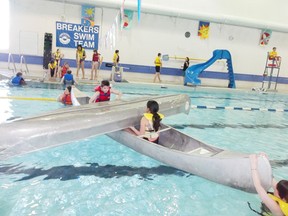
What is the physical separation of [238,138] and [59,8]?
40.8 feet

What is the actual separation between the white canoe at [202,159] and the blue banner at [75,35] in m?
11.5

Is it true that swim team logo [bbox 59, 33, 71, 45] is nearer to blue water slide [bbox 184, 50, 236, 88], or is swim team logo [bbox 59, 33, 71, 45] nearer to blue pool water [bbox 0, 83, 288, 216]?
blue water slide [bbox 184, 50, 236, 88]

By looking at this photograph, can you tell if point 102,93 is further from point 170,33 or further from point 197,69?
point 170,33

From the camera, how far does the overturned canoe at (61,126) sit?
323 centimetres

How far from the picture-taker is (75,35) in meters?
14.9

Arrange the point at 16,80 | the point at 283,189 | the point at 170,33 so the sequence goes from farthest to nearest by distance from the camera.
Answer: the point at 170,33
the point at 16,80
the point at 283,189

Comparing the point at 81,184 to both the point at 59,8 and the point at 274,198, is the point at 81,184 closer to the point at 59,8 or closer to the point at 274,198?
the point at 274,198

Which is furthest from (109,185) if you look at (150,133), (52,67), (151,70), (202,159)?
(151,70)

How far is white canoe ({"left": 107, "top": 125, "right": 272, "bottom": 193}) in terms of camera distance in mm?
3215

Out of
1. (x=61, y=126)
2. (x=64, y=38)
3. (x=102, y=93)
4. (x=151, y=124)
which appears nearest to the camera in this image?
(x=61, y=126)

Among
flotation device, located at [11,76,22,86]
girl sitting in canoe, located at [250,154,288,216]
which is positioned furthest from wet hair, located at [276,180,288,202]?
flotation device, located at [11,76,22,86]

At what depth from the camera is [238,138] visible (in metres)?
6.21

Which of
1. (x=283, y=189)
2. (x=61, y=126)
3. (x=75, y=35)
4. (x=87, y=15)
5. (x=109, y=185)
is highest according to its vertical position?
(x=87, y=15)

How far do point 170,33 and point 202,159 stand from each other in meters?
14.0
